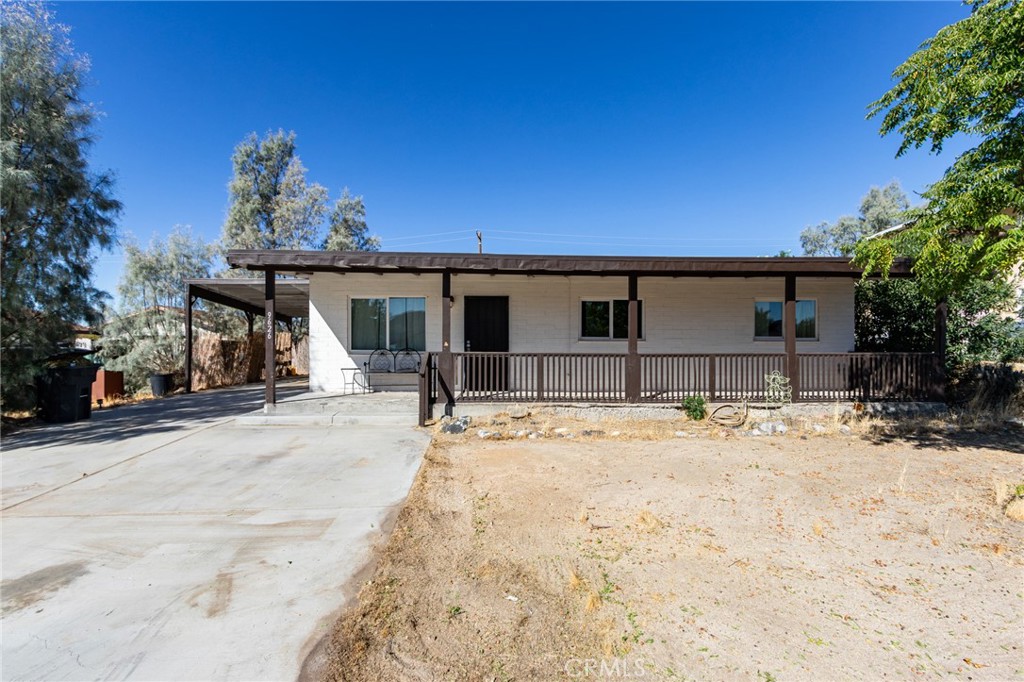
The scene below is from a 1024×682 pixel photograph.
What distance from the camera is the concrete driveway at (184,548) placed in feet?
6.90

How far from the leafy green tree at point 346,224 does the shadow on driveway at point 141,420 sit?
38.8 feet

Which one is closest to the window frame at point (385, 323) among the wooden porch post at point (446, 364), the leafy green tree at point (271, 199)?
the wooden porch post at point (446, 364)

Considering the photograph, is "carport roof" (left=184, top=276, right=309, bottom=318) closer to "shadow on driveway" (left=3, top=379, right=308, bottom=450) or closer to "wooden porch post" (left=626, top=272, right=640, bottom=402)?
"shadow on driveway" (left=3, top=379, right=308, bottom=450)

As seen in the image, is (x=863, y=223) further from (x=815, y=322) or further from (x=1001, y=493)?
(x=1001, y=493)

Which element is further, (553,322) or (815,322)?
(815,322)

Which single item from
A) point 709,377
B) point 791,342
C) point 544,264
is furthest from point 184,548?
point 791,342

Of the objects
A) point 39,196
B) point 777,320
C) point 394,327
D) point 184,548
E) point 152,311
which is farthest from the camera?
point 152,311

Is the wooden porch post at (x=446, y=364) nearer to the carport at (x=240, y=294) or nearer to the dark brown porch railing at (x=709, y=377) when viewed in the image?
A: the dark brown porch railing at (x=709, y=377)

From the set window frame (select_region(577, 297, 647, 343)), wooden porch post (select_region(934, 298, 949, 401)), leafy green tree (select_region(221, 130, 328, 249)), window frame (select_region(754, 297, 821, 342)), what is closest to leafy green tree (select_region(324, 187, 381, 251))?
leafy green tree (select_region(221, 130, 328, 249))

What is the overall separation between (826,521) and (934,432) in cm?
519

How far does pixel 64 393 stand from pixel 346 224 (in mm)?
15535

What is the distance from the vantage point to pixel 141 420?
7.90m

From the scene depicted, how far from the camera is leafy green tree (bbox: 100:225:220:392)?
13023 mm

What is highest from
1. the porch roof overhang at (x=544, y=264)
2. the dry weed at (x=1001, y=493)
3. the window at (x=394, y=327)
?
the porch roof overhang at (x=544, y=264)
